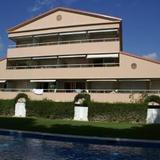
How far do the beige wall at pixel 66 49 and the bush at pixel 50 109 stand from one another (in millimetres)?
9857

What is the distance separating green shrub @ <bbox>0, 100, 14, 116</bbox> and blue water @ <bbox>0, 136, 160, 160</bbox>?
2058cm

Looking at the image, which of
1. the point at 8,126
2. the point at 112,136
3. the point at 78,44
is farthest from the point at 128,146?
the point at 78,44

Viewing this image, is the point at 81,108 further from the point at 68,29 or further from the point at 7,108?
the point at 68,29

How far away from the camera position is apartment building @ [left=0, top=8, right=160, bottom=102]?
43.3 metres

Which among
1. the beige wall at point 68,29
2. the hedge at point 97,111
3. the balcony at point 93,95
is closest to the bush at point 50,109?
the hedge at point 97,111

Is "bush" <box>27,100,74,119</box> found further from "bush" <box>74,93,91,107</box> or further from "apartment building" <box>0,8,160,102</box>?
"apartment building" <box>0,8,160,102</box>

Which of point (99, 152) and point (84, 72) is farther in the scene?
point (84, 72)

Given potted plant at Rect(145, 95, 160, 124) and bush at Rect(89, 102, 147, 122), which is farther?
bush at Rect(89, 102, 147, 122)

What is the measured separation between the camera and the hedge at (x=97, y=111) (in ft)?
116

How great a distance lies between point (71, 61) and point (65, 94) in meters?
6.52

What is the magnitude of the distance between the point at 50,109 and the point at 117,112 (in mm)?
7713

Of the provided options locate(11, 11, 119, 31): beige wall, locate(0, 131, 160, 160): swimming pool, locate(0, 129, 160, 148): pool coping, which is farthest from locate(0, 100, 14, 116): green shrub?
locate(0, 131, 160, 160): swimming pool

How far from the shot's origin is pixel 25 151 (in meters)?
18.1

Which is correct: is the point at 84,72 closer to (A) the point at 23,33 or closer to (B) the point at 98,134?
(A) the point at 23,33
